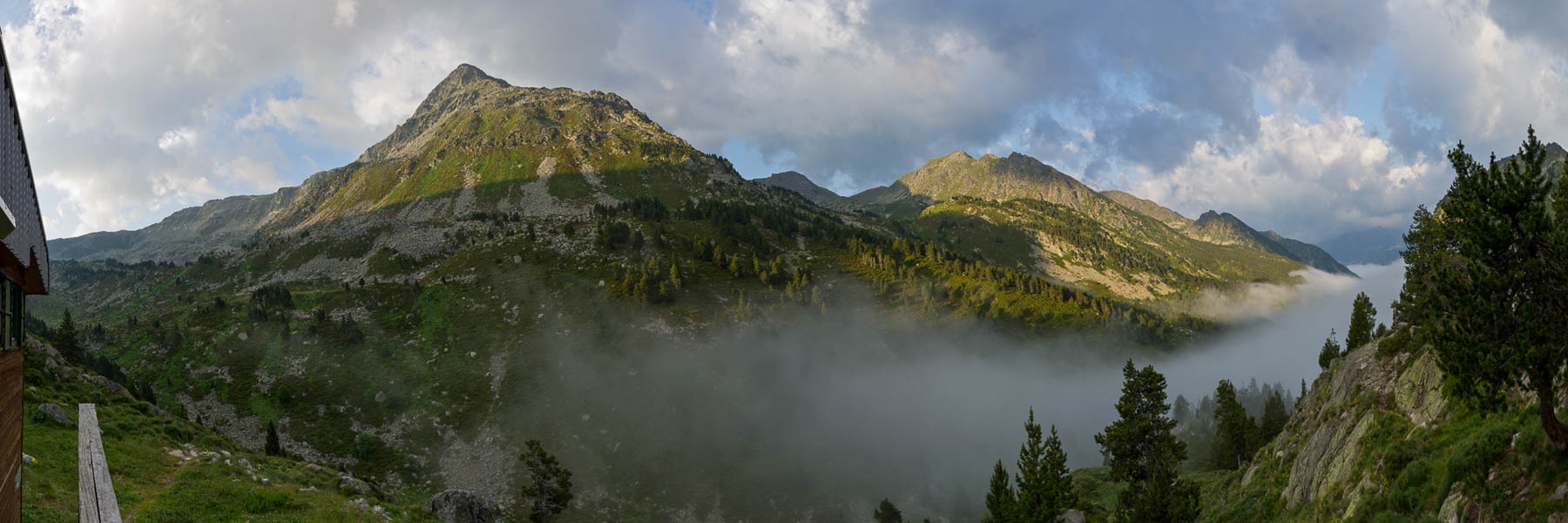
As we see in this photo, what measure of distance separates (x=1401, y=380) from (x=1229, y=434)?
5655 cm

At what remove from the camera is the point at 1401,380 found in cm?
2603

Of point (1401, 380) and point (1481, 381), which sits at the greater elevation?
point (1481, 381)

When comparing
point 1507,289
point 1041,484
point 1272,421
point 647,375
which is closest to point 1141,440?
point 1041,484

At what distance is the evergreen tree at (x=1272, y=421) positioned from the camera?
241 feet

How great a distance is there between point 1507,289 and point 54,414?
53897 millimetres

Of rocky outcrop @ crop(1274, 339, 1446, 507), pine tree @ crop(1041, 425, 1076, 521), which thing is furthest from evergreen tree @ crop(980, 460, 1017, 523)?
rocky outcrop @ crop(1274, 339, 1446, 507)

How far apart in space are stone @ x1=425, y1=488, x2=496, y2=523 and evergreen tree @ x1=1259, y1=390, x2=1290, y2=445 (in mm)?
86888

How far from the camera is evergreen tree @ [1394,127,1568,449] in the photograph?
13.1m

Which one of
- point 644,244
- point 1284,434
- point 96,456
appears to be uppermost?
point 644,244

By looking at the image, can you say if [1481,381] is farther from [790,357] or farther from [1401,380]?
[790,357]

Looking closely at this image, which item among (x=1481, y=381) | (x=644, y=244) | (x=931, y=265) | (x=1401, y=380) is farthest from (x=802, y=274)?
(x=1481, y=381)

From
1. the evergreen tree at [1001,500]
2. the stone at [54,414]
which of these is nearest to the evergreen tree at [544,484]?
the stone at [54,414]

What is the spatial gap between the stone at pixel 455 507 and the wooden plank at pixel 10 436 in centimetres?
3640

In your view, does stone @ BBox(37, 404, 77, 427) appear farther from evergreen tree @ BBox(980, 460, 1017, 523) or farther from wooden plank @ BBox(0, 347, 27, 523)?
evergreen tree @ BBox(980, 460, 1017, 523)
